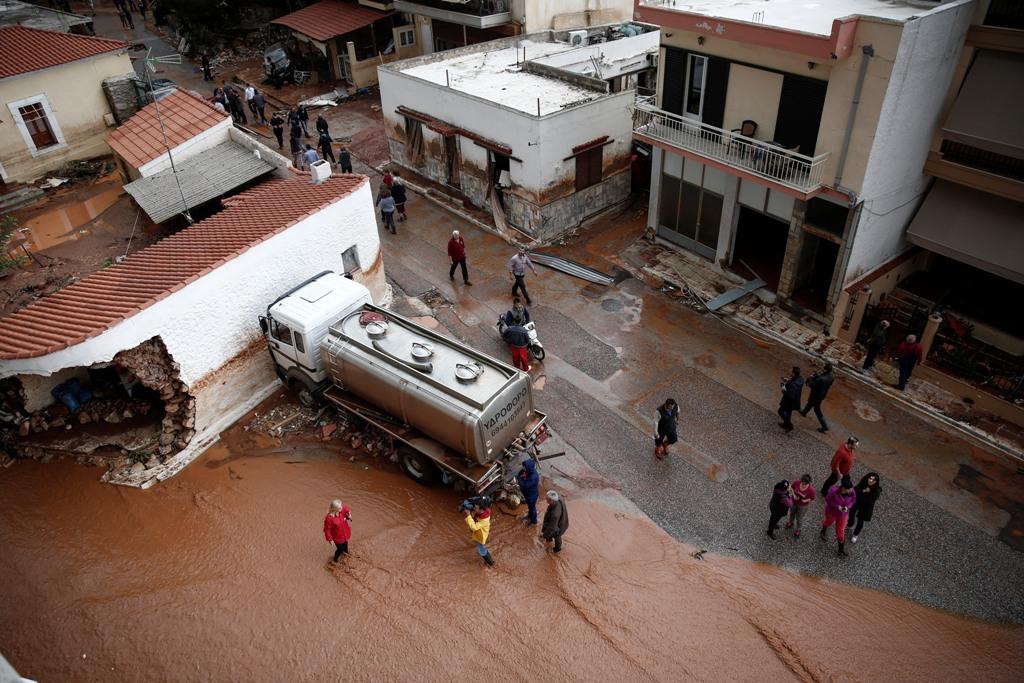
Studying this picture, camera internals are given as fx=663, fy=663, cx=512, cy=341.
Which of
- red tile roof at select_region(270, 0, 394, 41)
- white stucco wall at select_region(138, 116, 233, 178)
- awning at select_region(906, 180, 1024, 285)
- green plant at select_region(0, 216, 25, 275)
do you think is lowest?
green plant at select_region(0, 216, 25, 275)

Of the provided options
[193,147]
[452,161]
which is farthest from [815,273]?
[193,147]

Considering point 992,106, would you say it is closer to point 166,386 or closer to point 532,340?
point 532,340

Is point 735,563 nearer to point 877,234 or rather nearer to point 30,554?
point 877,234

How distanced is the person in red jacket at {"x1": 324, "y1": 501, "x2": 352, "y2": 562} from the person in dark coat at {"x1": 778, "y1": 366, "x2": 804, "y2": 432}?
30.3ft

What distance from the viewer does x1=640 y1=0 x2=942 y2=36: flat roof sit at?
49.6ft

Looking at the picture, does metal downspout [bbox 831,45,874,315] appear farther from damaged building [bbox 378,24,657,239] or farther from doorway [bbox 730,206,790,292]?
damaged building [bbox 378,24,657,239]

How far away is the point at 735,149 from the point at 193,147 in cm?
1606

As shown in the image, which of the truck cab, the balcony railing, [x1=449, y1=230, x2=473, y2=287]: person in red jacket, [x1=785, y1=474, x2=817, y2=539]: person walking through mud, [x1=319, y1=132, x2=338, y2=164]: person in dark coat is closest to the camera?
[x1=785, y1=474, x2=817, y2=539]: person walking through mud

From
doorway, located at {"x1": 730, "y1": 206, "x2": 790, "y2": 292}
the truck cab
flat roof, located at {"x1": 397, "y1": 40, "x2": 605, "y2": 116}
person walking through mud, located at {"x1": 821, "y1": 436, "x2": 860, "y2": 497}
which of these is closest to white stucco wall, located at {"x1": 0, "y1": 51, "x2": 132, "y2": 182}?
flat roof, located at {"x1": 397, "y1": 40, "x2": 605, "y2": 116}

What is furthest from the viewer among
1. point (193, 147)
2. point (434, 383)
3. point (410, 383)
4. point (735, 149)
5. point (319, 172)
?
point (193, 147)

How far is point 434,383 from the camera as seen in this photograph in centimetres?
1209

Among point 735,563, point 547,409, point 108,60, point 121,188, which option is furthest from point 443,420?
point 108,60

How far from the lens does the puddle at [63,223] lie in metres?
20.0

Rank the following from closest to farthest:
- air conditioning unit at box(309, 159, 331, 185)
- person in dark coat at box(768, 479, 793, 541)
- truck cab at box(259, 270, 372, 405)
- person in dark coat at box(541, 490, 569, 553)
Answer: person in dark coat at box(541, 490, 569, 553) < person in dark coat at box(768, 479, 793, 541) < truck cab at box(259, 270, 372, 405) < air conditioning unit at box(309, 159, 331, 185)
